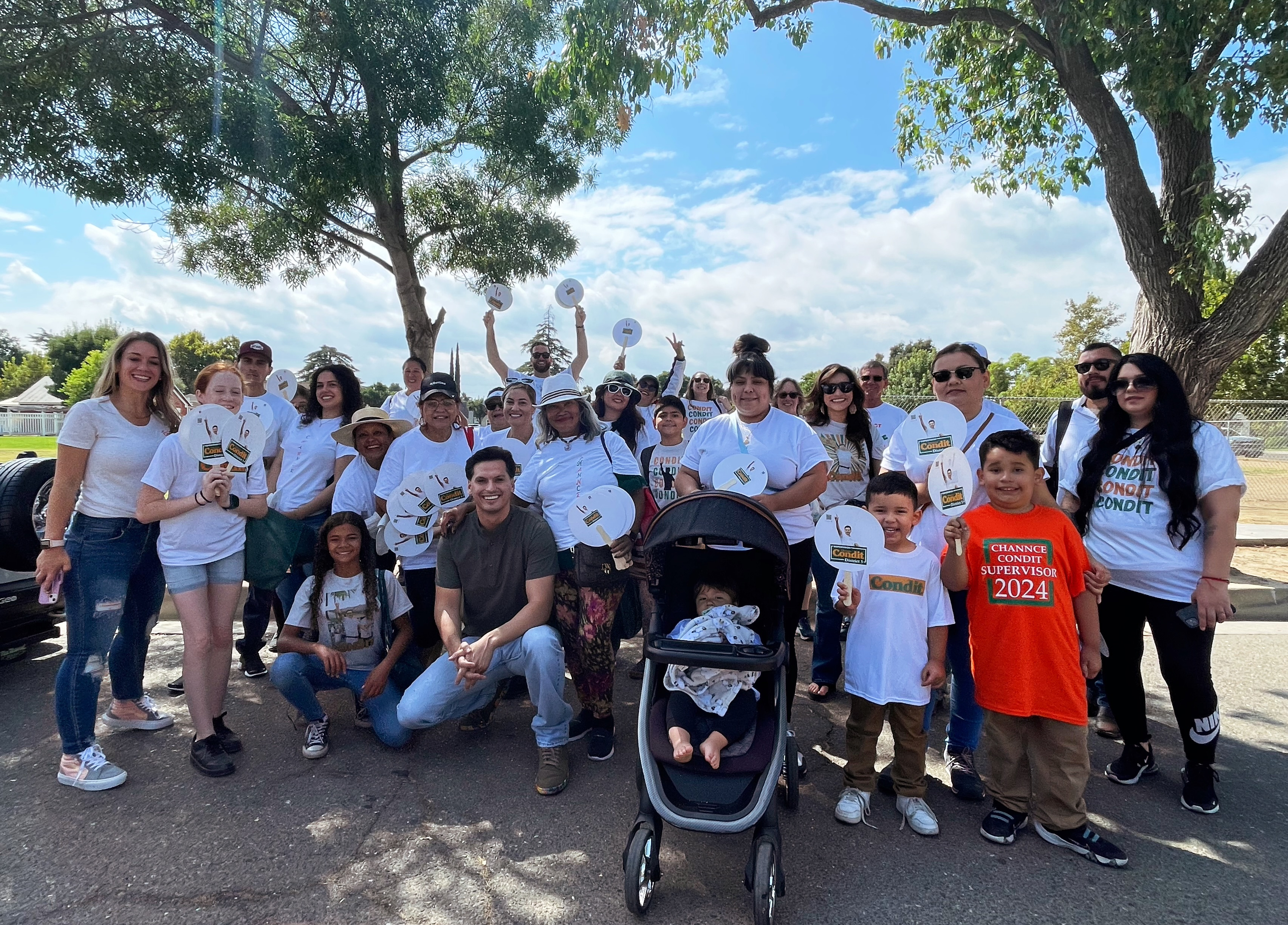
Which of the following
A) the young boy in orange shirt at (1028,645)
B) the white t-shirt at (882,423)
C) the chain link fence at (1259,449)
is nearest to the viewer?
the young boy in orange shirt at (1028,645)

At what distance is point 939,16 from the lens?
708 centimetres

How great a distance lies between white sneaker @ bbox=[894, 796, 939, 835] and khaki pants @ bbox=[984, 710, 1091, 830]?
0.30 meters

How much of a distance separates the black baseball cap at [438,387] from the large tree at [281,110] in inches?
173

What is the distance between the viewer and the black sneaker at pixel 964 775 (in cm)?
326

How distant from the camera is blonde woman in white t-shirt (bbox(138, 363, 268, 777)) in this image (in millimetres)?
3430

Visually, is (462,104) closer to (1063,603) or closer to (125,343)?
(125,343)

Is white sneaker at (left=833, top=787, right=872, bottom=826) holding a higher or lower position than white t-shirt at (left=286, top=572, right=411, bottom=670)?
lower

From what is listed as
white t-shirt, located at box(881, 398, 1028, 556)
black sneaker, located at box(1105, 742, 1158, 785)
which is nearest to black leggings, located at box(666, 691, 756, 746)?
white t-shirt, located at box(881, 398, 1028, 556)

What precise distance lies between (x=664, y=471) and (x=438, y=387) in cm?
177

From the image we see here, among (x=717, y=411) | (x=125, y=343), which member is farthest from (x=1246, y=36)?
(x=125, y=343)

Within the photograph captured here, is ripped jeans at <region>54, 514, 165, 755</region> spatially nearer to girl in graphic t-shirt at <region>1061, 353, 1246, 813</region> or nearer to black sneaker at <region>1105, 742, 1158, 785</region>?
girl in graphic t-shirt at <region>1061, 353, 1246, 813</region>

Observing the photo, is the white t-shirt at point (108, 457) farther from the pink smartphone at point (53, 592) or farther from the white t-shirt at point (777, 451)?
the white t-shirt at point (777, 451)

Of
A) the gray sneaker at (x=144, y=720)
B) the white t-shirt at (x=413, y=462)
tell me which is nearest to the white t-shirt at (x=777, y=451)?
the white t-shirt at (x=413, y=462)

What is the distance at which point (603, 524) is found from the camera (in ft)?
11.7
